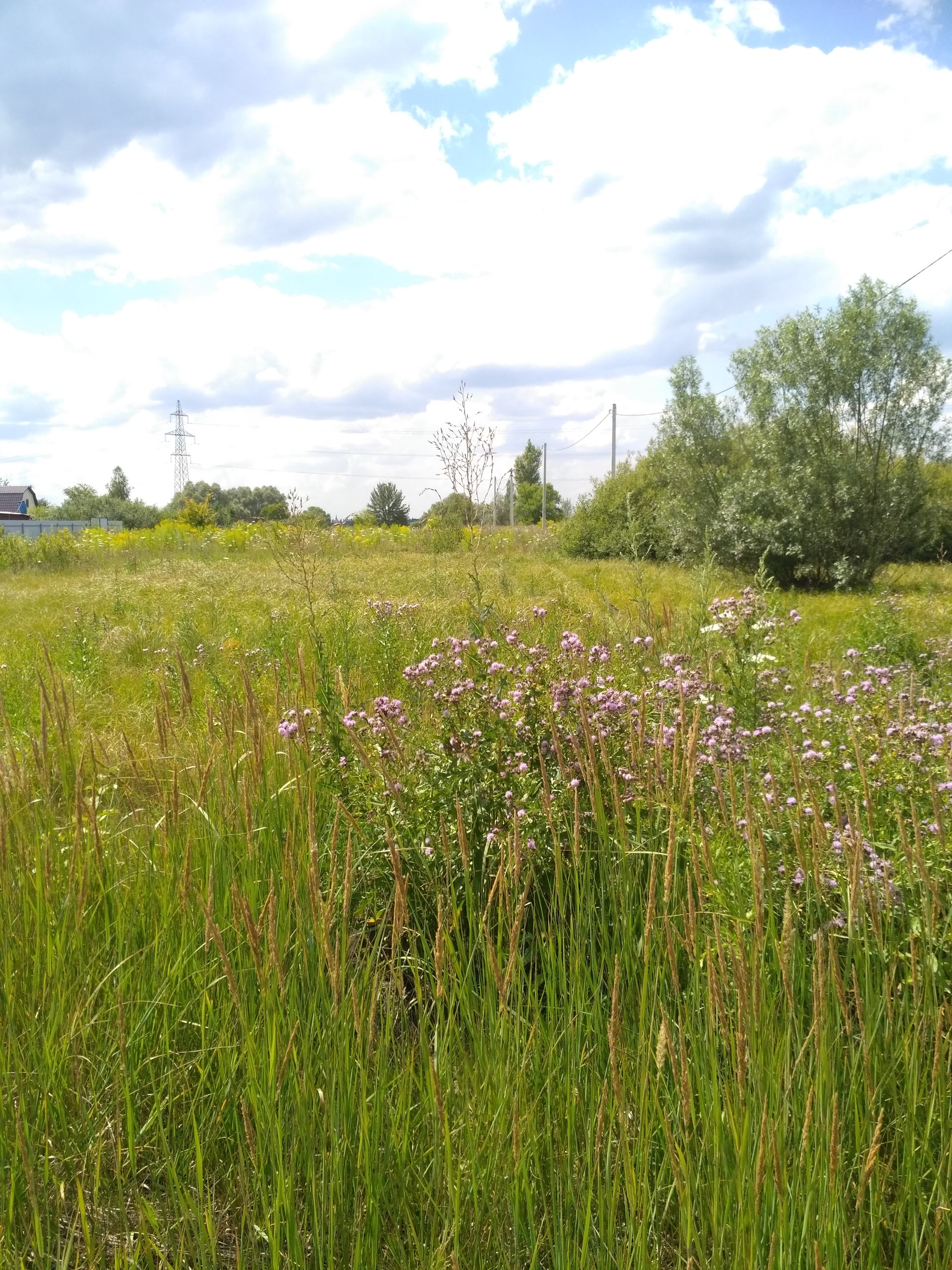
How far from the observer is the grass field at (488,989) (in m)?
1.22

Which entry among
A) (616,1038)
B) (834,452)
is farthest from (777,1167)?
(834,452)

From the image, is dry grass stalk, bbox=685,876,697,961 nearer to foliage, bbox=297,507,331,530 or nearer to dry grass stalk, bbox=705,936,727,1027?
dry grass stalk, bbox=705,936,727,1027

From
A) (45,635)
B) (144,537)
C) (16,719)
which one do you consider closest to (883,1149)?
(16,719)

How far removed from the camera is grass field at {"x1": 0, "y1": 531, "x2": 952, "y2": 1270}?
3.99ft

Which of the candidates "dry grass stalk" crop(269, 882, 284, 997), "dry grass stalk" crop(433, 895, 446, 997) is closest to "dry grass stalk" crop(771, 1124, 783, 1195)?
"dry grass stalk" crop(433, 895, 446, 997)

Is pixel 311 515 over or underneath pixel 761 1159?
over

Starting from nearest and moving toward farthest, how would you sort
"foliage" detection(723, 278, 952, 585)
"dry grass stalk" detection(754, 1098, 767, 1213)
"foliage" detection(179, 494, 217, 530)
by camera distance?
"dry grass stalk" detection(754, 1098, 767, 1213) → "foliage" detection(723, 278, 952, 585) → "foliage" detection(179, 494, 217, 530)

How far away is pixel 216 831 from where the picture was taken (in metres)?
1.98

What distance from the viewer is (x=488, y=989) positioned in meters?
1.50

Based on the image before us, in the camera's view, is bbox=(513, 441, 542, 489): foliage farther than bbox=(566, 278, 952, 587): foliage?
Yes

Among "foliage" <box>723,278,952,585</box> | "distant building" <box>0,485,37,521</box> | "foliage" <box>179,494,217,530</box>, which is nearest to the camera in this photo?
"foliage" <box>723,278,952,585</box>

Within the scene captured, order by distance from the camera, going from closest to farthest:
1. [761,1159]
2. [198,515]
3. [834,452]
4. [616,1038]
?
[761,1159] → [616,1038] → [834,452] → [198,515]

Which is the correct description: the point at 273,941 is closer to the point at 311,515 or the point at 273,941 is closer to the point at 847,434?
the point at 311,515

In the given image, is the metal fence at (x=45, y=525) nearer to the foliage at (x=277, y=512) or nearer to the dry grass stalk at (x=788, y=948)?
the foliage at (x=277, y=512)
